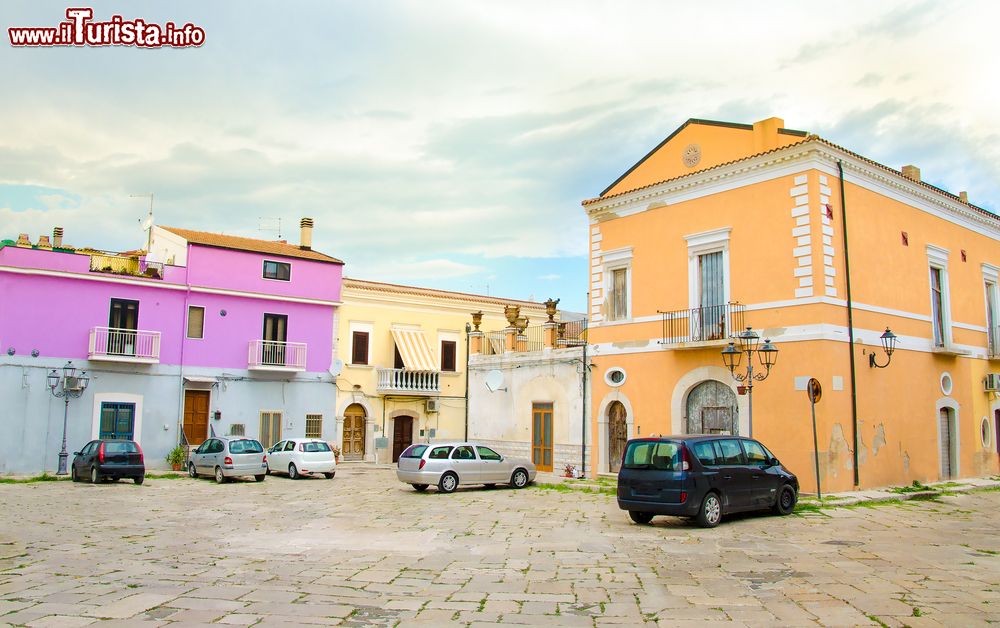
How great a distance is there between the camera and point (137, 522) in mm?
13711

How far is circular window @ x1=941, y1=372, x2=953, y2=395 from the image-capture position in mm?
20938

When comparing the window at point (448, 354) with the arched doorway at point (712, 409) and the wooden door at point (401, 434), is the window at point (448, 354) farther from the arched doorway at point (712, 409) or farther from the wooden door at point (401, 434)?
the arched doorway at point (712, 409)

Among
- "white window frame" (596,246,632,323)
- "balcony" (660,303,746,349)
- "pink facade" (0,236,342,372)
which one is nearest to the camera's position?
"balcony" (660,303,746,349)

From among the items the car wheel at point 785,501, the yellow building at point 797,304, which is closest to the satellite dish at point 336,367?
the yellow building at point 797,304

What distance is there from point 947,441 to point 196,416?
2423 centimetres

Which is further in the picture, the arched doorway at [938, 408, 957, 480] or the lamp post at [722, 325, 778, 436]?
the arched doorway at [938, 408, 957, 480]

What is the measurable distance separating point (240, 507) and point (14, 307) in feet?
44.9

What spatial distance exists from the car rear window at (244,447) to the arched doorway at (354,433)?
8926 millimetres

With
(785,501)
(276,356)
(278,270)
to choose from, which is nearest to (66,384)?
(276,356)

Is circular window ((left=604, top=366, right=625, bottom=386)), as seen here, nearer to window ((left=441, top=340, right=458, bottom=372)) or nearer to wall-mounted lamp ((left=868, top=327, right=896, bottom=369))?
wall-mounted lamp ((left=868, top=327, right=896, bottom=369))

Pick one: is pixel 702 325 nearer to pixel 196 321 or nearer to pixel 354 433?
pixel 354 433

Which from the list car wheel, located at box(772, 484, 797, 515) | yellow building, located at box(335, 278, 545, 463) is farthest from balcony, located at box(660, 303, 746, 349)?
yellow building, located at box(335, 278, 545, 463)

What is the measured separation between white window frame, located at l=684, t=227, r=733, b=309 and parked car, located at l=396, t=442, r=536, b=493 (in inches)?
252

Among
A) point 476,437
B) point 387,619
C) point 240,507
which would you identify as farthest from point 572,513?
point 476,437
